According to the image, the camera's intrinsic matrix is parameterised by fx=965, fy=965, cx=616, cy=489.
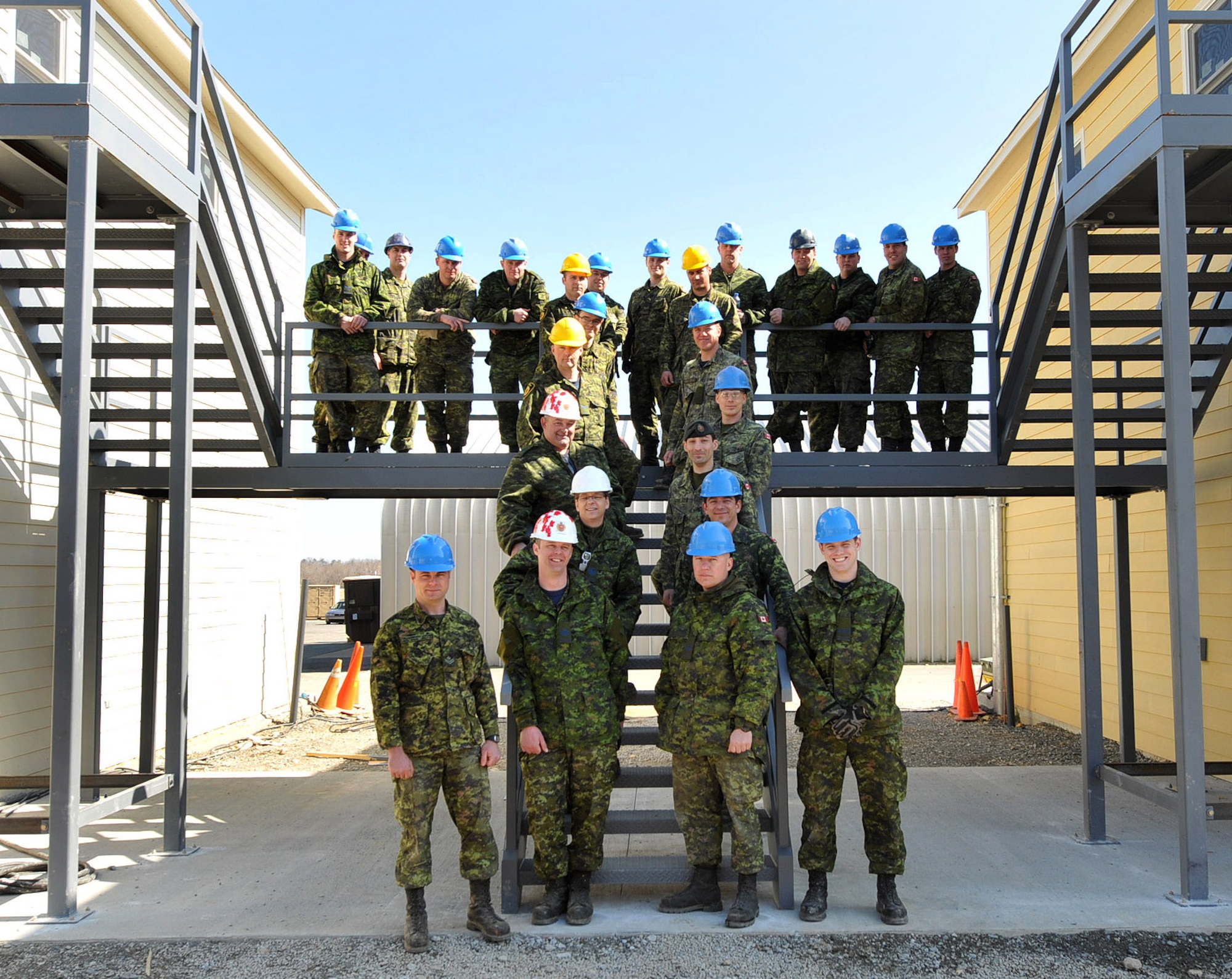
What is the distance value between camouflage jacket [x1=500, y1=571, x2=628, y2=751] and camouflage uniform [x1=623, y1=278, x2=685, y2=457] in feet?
9.43

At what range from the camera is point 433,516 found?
60.4 ft

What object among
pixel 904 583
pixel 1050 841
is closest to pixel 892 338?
pixel 1050 841

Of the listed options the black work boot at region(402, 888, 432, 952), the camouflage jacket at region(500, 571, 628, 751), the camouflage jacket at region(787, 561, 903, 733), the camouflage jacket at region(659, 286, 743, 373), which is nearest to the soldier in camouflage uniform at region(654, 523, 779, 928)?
the camouflage jacket at region(787, 561, 903, 733)

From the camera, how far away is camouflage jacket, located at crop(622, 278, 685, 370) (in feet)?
24.6

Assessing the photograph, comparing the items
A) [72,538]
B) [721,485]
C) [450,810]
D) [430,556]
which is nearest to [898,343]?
[721,485]

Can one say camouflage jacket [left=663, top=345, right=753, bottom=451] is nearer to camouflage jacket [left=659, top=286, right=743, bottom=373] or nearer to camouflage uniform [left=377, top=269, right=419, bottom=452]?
camouflage jacket [left=659, top=286, right=743, bottom=373]

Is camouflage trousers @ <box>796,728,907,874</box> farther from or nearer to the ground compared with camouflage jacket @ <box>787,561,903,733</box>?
nearer to the ground

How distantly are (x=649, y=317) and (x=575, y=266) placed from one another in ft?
2.51

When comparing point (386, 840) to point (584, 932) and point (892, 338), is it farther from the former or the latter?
point (892, 338)

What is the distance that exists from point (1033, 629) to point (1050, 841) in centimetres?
Result: 607

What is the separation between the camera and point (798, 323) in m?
7.54

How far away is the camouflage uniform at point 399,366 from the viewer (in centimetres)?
788

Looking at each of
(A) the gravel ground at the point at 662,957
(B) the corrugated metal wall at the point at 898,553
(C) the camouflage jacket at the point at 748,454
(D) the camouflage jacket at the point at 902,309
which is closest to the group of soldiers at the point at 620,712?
(A) the gravel ground at the point at 662,957

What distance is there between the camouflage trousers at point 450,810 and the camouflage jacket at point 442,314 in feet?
12.8
